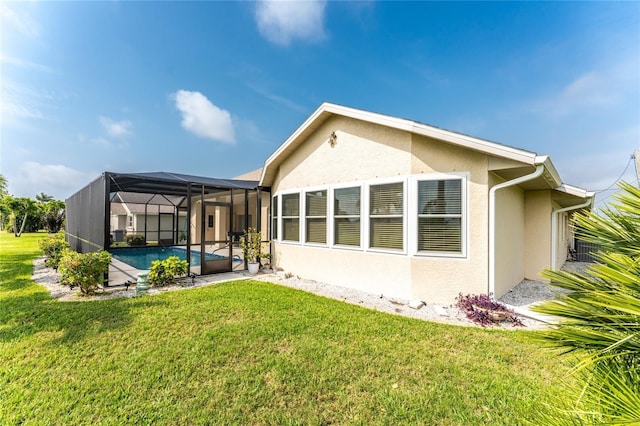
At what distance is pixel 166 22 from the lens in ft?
34.6

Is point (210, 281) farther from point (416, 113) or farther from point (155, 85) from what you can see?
point (416, 113)

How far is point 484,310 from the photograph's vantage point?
6.00 metres

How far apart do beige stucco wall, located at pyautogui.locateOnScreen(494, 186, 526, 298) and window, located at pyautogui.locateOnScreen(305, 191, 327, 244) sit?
200 inches

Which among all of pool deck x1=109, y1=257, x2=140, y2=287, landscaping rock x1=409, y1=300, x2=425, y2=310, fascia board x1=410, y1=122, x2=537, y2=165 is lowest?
pool deck x1=109, y1=257, x2=140, y2=287

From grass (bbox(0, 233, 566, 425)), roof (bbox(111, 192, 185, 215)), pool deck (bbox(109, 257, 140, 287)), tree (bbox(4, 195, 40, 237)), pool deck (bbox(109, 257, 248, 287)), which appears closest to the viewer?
grass (bbox(0, 233, 566, 425))

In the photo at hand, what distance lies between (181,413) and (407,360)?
3.24m

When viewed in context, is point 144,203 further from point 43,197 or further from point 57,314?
point 43,197

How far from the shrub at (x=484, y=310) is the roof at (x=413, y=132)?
338 cm

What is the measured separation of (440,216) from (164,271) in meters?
8.73

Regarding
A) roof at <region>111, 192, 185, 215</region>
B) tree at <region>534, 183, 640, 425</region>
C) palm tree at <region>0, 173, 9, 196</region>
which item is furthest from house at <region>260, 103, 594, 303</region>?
palm tree at <region>0, 173, 9, 196</region>

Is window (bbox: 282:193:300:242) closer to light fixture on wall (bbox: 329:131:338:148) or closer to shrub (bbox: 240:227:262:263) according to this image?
shrub (bbox: 240:227:262:263)

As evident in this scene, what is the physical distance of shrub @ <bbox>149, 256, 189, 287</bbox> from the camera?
833cm

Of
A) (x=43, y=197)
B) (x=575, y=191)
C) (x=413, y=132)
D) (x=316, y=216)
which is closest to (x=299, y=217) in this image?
(x=316, y=216)

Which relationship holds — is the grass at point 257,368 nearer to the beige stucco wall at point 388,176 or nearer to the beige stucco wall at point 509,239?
the beige stucco wall at point 388,176
